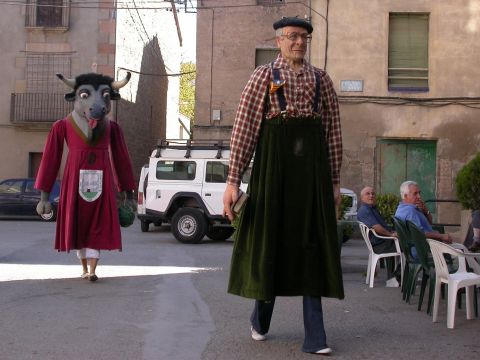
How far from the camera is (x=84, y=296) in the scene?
7449mm

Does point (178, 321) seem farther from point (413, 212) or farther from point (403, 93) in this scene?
point (403, 93)

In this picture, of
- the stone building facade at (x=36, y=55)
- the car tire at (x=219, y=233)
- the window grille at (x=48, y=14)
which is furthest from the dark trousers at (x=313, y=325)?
the window grille at (x=48, y=14)

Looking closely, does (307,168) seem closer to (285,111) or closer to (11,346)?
(285,111)

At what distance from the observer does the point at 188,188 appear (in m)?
15.9

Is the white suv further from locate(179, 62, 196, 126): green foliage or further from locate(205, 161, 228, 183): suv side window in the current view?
locate(179, 62, 196, 126): green foliage

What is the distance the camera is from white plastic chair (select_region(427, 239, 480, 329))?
239 inches

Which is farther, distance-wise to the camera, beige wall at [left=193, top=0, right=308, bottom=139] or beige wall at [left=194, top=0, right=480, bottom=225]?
beige wall at [left=193, top=0, right=308, bottom=139]

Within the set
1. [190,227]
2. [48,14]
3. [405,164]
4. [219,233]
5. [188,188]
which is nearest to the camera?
[190,227]

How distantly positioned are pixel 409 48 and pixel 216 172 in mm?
7276

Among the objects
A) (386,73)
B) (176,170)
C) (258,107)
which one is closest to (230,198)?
(258,107)

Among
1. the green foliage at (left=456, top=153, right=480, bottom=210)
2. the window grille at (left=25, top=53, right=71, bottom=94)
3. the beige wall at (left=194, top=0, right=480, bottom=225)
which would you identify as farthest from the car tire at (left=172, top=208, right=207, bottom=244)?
the window grille at (left=25, top=53, right=71, bottom=94)

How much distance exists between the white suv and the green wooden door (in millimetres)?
5660

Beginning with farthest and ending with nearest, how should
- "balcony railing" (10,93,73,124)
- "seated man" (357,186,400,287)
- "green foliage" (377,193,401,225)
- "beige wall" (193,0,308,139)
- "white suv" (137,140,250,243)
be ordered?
"balcony railing" (10,93,73,124) < "beige wall" (193,0,308,139) < "white suv" (137,140,250,243) < "green foliage" (377,193,401,225) < "seated man" (357,186,400,287)

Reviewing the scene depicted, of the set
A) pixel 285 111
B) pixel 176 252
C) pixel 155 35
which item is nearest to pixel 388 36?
pixel 176 252
